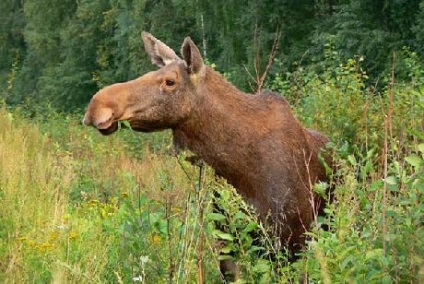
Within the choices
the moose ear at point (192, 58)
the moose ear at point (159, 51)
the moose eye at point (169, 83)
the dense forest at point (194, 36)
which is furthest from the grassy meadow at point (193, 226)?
the dense forest at point (194, 36)

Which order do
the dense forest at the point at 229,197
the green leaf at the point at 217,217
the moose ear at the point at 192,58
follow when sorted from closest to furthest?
the dense forest at the point at 229,197 < the green leaf at the point at 217,217 < the moose ear at the point at 192,58

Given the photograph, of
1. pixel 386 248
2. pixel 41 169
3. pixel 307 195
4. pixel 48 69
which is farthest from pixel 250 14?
pixel 386 248

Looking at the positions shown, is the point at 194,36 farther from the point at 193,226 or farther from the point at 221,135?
A: the point at 193,226

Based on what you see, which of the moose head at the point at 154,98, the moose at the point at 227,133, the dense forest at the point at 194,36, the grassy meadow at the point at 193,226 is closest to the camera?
the grassy meadow at the point at 193,226

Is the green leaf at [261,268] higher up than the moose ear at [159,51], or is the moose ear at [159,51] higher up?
the moose ear at [159,51]

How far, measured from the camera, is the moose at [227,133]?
584cm

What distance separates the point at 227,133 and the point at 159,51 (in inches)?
31.1

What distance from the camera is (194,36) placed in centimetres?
3853

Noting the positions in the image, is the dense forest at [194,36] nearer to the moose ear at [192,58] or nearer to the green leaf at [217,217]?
the moose ear at [192,58]

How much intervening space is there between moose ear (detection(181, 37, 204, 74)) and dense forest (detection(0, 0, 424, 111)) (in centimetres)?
612

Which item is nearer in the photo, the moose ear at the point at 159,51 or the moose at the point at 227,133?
the moose at the point at 227,133

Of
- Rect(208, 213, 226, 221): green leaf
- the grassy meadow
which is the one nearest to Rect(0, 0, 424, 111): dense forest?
the grassy meadow

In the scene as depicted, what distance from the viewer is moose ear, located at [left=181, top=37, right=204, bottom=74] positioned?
595cm

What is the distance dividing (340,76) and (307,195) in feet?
19.1
